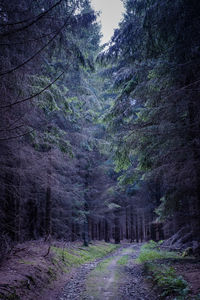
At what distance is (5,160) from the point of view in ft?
23.1

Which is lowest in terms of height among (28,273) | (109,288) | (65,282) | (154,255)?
(154,255)

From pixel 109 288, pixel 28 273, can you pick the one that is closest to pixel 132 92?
pixel 109 288

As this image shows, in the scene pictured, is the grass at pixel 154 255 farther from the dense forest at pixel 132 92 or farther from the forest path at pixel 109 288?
the forest path at pixel 109 288

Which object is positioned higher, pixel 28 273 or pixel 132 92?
pixel 132 92

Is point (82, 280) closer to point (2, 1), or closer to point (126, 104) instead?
point (126, 104)

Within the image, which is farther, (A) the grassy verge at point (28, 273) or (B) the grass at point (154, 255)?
(B) the grass at point (154, 255)

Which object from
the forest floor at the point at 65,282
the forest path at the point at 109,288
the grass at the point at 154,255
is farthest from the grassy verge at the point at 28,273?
the grass at the point at 154,255

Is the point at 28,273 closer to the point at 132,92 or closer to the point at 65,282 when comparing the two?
the point at 65,282

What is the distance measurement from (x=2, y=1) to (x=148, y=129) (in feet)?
18.9

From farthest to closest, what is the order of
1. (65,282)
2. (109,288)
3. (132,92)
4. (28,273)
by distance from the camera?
(132,92) < (65,282) < (109,288) < (28,273)

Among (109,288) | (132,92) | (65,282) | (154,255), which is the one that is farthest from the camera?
(154,255)

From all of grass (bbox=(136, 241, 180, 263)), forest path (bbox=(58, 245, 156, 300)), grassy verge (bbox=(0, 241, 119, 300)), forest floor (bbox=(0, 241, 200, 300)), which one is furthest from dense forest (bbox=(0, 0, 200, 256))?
forest path (bbox=(58, 245, 156, 300))

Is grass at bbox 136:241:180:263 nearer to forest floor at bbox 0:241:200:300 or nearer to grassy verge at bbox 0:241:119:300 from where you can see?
forest floor at bbox 0:241:200:300

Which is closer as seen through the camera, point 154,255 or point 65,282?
point 65,282
